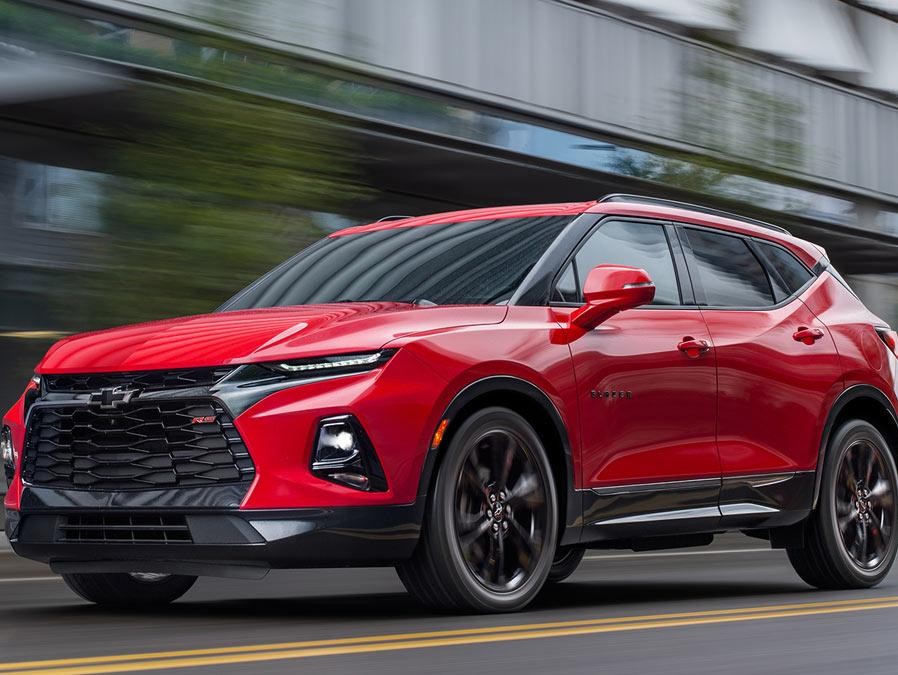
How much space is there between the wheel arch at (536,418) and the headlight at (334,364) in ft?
1.22

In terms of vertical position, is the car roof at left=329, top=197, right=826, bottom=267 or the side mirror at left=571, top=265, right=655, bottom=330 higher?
the car roof at left=329, top=197, right=826, bottom=267

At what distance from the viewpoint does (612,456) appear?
749 cm

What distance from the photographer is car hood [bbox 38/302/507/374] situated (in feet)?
Answer: 21.3

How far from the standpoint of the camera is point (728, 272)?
879 cm

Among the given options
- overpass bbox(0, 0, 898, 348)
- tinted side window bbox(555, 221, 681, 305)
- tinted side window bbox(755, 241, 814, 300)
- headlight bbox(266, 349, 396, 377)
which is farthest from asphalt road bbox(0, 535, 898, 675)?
overpass bbox(0, 0, 898, 348)

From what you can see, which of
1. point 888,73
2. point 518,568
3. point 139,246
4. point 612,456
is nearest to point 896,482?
point 612,456

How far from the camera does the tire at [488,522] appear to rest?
666 centimetres

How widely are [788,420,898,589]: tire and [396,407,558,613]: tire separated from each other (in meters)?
2.33

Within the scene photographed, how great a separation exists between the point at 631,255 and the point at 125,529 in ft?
A: 9.21

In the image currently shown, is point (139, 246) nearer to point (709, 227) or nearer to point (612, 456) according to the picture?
point (709, 227)

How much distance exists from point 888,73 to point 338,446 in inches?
895

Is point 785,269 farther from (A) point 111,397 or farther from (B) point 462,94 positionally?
(B) point 462,94

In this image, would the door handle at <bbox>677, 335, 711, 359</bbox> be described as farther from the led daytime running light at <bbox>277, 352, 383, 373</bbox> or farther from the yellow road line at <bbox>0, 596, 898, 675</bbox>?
the led daytime running light at <bbox>277, 352, 383, 373</bbox>

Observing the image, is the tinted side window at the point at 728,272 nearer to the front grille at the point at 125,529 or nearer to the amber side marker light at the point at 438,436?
the amber side marker light at the point at 438,436
